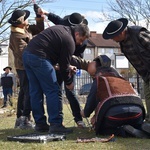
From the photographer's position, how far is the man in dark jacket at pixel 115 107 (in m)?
5.05

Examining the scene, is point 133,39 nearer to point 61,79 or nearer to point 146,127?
point 146,127

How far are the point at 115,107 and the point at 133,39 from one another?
3.43 ft

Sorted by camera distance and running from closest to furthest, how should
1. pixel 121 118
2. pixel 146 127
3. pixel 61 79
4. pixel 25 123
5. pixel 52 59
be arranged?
1. pixel 146 127
2. pixel 121 118
3. pixel 52 59
4. pixel 61 79
5. pixel 25 123

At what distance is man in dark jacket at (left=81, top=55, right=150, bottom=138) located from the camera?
505 cm

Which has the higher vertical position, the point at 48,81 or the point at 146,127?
the point at 48,81

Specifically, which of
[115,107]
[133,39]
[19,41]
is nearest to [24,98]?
[19,41]

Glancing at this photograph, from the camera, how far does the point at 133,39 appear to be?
18.0 feet

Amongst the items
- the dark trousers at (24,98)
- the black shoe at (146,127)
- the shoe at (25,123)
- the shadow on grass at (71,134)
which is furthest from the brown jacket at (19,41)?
the black shoe at (146,127)

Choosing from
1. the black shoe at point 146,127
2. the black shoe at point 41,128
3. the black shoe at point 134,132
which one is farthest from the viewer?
the black shoe at point 41,128

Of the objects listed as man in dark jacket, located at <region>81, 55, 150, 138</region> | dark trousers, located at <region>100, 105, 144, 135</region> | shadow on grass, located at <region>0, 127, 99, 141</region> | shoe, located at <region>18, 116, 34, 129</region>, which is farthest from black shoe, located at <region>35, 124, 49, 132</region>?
dark trousers, located at <region>100, 105, 144, 135</region>

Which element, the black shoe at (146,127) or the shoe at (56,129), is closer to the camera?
the black shoe at (146,127)

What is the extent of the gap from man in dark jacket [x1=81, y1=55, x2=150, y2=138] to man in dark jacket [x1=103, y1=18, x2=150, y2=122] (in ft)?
1.56

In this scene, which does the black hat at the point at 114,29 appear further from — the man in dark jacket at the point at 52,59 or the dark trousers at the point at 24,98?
the dark trousers at the point at 24,98

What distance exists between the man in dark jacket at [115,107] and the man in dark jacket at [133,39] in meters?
0.48
